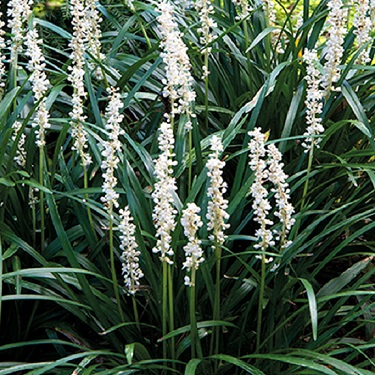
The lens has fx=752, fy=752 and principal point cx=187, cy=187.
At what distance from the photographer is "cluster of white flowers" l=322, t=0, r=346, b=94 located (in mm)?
3607

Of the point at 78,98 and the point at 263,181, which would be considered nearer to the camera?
the point at 263,181

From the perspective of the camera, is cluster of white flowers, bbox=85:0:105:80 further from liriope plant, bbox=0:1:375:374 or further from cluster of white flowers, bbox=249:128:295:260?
cluster of white flowers, bbox=249:128:295:260

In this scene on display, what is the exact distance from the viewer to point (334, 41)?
3.66 meters

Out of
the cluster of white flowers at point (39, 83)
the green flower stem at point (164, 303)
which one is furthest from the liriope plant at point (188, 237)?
the cluster of white flowers at point (39, 83)

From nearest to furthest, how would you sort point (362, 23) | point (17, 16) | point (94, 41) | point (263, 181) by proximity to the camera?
point (263, 181), point (17, 16), point (362, 23), point (94, 41)

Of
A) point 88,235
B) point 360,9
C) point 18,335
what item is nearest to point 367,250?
point 360,9

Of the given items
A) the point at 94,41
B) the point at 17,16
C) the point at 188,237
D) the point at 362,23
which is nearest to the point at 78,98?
the point at 17,16

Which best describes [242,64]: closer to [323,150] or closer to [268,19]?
[268,19]

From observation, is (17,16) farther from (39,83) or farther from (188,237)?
(188,237)

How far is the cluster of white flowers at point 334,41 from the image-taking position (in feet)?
11.8

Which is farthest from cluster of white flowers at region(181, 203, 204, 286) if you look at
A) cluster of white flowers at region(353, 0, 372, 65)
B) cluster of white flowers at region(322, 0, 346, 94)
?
cluster of white flowers at region(353, 0, 372, 65)

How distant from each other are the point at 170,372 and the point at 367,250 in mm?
1365

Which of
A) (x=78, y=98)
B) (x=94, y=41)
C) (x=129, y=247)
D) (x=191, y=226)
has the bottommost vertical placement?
(x=129, y=247)

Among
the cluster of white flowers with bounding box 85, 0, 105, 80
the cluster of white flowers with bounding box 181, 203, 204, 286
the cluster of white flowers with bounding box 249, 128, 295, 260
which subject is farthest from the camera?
the cluster of white flowers with bounding box 85, 0, 105, 80
